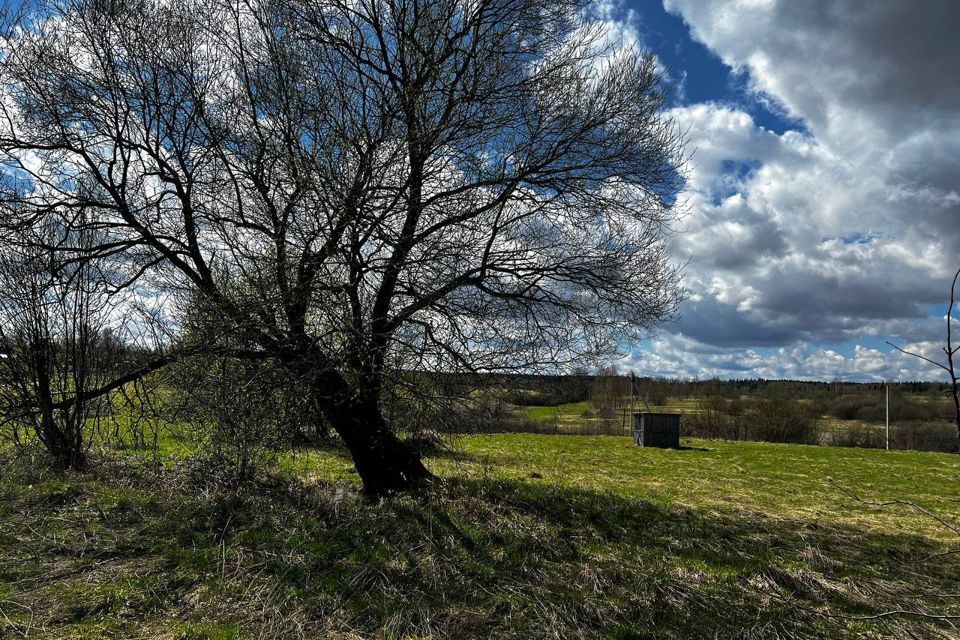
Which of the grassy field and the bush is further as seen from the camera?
the bush

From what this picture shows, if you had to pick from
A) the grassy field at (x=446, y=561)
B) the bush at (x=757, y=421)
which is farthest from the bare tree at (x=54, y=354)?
the bush at (x=757, y=421)

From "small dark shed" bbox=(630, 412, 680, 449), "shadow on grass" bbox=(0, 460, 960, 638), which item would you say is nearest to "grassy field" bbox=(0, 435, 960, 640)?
"shadow on grass" bbox=(0, 460, 960, 638)

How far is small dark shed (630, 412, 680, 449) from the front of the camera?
18.6 m

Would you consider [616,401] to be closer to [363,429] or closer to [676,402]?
[676,402]

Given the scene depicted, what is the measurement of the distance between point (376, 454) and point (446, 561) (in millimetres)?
2390

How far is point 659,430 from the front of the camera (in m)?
18.7

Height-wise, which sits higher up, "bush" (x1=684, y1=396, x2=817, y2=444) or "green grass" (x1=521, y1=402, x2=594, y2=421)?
"green grass" (x1=521, y1=402, x2=594, y2=421)

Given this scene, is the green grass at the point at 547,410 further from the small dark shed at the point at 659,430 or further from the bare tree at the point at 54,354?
the small dark shed at the point at 659,430

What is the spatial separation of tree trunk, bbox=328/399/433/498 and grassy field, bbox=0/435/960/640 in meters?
0.35

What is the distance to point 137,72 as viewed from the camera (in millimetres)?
6375

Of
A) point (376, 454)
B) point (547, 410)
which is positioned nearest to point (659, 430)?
point (547, 410)

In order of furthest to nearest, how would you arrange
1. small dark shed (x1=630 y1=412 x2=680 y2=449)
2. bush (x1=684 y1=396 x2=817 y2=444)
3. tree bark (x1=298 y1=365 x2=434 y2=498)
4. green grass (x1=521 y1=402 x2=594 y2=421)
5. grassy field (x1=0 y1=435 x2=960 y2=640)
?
1. bush (x1=684 y1=396 x2=817 y2=444)
2. small dark shed (x1=630 y1=412 x2=680 y2=449)
3. green grass (x1=521 y1=402 x2=594 y2=421)
4. tree bark (x1=298 y1=365 x2=434 y2=498)
5. grassy field (x1=0 y1=435 x2=960 y2=640)

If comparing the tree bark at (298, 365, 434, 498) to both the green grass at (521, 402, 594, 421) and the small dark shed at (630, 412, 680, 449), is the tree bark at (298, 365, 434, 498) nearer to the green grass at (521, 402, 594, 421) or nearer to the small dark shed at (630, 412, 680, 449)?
the green grass at (521, 402, 594, 421)

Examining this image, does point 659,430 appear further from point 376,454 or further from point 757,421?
point 376,454
